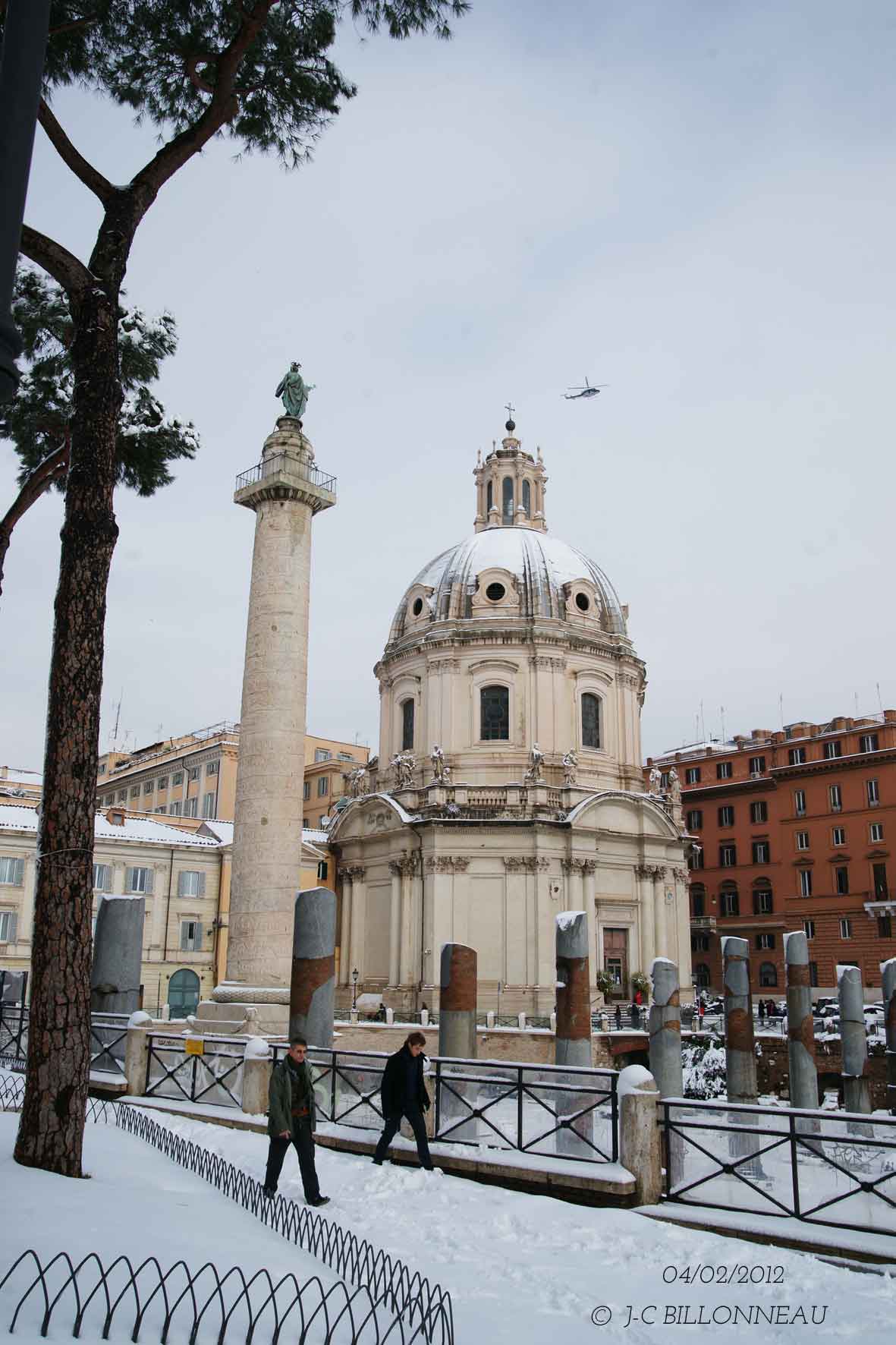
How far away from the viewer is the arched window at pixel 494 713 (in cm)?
4550

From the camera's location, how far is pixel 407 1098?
1178 cm

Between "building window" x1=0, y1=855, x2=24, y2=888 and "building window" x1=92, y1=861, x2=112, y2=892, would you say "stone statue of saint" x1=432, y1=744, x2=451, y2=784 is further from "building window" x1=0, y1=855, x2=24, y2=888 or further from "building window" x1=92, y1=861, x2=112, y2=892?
"building window" x1=0, y1=855, x2=24, y2=888

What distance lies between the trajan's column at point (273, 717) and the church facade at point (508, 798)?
16784 millimetres

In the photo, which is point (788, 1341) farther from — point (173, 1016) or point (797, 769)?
point (797, 769)

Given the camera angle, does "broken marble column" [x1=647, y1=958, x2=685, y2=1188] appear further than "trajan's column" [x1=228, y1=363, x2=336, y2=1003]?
No

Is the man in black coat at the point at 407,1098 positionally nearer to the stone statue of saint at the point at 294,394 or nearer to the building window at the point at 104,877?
the stone statue of saint at the point at 294,394

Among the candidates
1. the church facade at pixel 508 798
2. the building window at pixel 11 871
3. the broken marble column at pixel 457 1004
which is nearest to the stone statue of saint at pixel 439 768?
the church facade at pixel 508 798

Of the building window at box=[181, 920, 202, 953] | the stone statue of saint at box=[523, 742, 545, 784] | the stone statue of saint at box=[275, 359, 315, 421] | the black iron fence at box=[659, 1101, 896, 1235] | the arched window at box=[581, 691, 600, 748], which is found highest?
the stone statue of saint at box=[275, 359, 315, 421]

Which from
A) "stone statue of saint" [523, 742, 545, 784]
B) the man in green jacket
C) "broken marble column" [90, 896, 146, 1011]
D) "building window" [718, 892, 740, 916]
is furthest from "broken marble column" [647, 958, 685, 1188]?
"building window" [718, 892, 740, 916]

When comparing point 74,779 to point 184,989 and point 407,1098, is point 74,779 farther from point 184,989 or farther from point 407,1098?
point 184,989

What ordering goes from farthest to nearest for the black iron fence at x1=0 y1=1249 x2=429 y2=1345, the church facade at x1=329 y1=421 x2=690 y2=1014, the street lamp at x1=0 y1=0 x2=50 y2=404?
1. the church facade at x1=329 y1=421 x2=690 y2=1014
2. the black iron fence at x1=0 y1=1249 x2=429 y2=1345
3. the street lamp at x1=0 y1=0 x2=50 y2=404

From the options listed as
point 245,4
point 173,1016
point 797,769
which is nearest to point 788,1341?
point 245,4

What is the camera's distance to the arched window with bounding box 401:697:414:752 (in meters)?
47.9

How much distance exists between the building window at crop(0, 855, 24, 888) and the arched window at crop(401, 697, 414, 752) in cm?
1557
